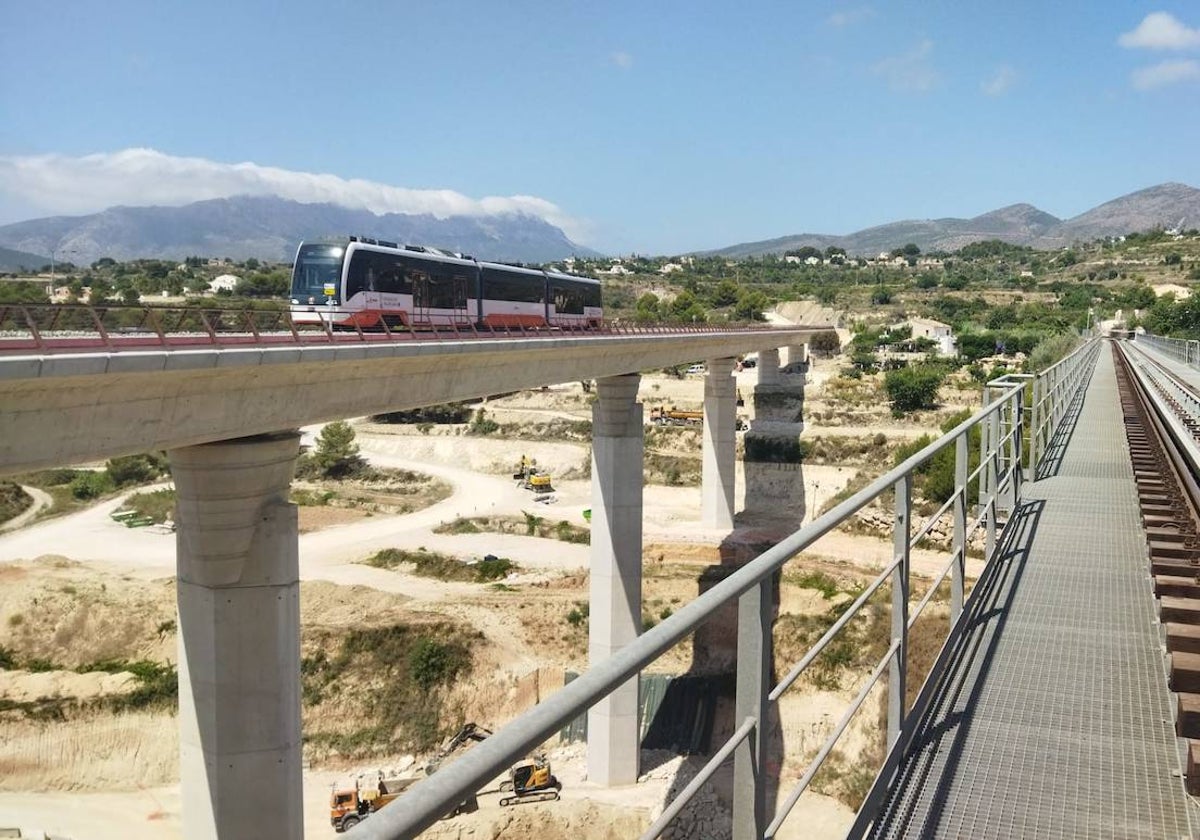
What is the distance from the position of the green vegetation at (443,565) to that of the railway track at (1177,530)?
28.6 meters

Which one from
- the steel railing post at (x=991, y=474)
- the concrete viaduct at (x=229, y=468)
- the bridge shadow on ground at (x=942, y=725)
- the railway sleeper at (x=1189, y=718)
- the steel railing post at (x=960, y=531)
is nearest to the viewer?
the bridge shadow on ground at (x=942, y=725)

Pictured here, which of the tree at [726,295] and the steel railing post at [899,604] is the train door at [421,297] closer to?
the steel railing post at [899,604]

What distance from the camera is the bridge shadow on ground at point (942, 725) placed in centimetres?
388

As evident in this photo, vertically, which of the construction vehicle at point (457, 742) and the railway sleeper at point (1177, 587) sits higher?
the railway sleeper at point (1177, 587)

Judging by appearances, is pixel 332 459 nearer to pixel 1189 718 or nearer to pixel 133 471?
pixel 133 471

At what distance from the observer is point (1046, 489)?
36.2 ft

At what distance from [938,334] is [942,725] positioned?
8406 cm

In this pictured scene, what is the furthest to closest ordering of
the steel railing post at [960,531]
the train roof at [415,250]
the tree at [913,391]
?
the tree at [913,391] → the train roof at [415,250] → the steel railing post at [960,531]

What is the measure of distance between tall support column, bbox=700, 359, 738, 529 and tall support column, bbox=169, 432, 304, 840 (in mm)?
32885

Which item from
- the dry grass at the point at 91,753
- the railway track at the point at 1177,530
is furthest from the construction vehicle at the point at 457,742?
the railway track at the point at 1177,530

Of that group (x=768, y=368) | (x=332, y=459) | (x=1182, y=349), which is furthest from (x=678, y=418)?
(x=1182, y=349)

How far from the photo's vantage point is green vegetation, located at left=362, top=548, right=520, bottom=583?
40.3 metres

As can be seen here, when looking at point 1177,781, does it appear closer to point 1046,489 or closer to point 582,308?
point 1046,489

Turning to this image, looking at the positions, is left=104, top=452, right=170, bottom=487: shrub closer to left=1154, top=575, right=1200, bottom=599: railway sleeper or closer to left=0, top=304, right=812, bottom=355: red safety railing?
left=0, top=304, right=812, bottom=355: red safety railing
